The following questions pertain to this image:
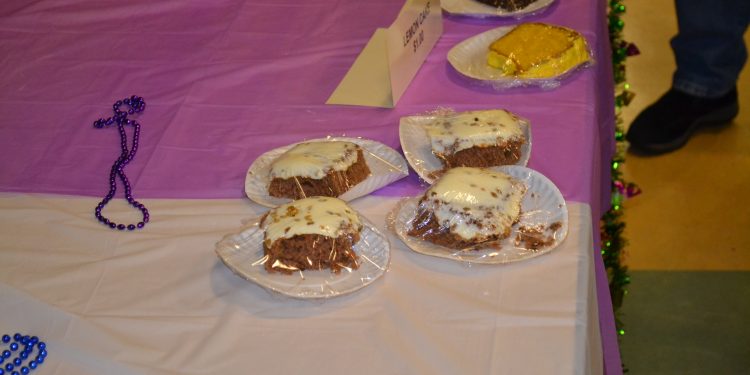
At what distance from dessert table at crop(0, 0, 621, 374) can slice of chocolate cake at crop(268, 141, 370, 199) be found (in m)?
0.04

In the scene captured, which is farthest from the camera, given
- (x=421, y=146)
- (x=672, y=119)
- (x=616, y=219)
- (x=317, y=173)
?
(x=672, y=119)

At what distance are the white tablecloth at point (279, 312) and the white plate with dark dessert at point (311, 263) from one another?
2 centimetres

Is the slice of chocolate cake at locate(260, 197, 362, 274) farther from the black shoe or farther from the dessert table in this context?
the black shoe

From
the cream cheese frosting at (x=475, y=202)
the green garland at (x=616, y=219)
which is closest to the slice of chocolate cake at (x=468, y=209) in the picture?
the cream cheese frosting at (x=475, y=202)

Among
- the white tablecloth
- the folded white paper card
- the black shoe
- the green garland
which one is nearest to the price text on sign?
the folded white paper card

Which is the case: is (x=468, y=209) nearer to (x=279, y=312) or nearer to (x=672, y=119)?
(x=279, y=312)

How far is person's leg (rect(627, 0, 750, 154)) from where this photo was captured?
7.50 feet

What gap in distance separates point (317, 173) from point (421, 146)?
0.61ft

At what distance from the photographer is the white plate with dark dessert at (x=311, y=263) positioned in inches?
41.1

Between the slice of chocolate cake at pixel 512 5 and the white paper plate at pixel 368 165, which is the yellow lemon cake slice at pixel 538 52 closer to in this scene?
the slice of chocolate cake at pixel 512 5

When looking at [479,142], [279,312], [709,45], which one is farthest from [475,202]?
[709,45]

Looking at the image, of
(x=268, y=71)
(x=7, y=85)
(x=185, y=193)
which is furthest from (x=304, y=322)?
(x=7, y=85)

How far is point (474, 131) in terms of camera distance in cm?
121

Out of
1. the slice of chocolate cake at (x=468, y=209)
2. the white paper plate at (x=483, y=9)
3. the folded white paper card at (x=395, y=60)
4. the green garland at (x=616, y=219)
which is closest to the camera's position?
the slice of chocolate cake at (x=468, y=209)
